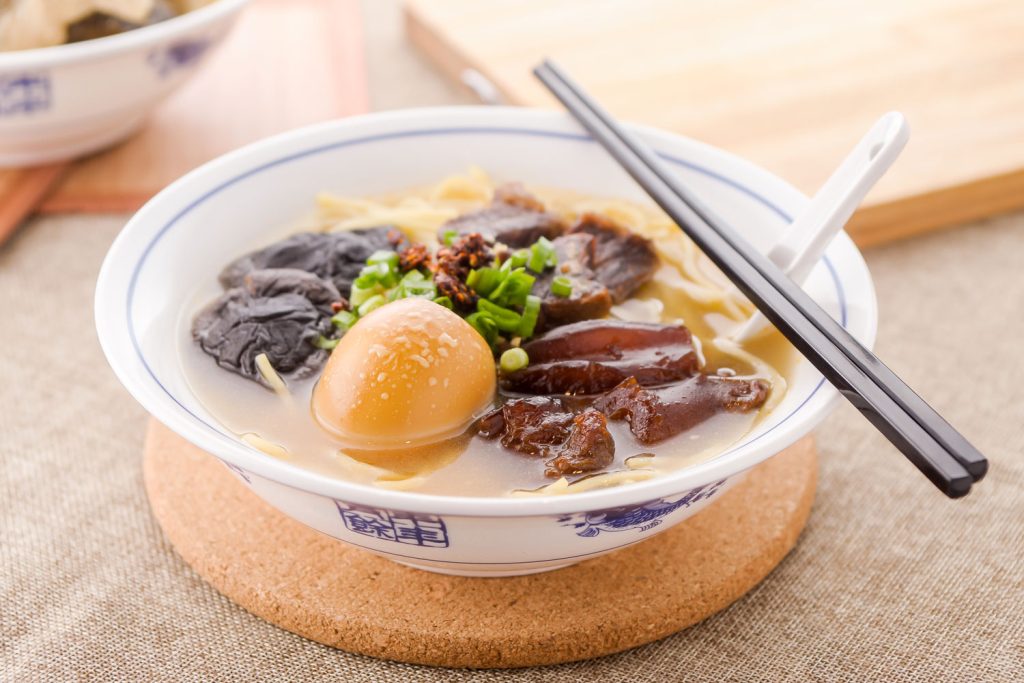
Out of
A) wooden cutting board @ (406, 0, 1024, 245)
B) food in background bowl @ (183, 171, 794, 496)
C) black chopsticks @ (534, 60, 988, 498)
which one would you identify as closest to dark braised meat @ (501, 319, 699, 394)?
food in background bowl @ (183, 171, 794, 496)

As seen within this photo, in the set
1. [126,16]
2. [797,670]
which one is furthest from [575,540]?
[126,16]

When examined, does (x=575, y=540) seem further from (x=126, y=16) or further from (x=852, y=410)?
(x=126, y=16)

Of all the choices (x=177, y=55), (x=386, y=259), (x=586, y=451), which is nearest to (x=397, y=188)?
(x=386, y=259)

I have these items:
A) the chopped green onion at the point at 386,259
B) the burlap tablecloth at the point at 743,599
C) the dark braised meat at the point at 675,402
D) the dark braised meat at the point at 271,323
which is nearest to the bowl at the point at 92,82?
the burlap tablecloth at the point at 743,599

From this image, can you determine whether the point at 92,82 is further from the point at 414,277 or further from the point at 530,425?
the point at 530,425

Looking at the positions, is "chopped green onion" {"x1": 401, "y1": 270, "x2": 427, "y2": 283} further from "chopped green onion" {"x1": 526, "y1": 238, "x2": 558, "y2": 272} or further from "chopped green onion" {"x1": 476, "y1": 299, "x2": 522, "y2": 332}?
"chopped green onion" {"x1": 526, "y1": 238, "x2": 558, "y2": 272}

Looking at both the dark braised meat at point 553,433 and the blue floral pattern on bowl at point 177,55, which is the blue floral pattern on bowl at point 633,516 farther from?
the blue floral pattern on bowl at point 177,55
